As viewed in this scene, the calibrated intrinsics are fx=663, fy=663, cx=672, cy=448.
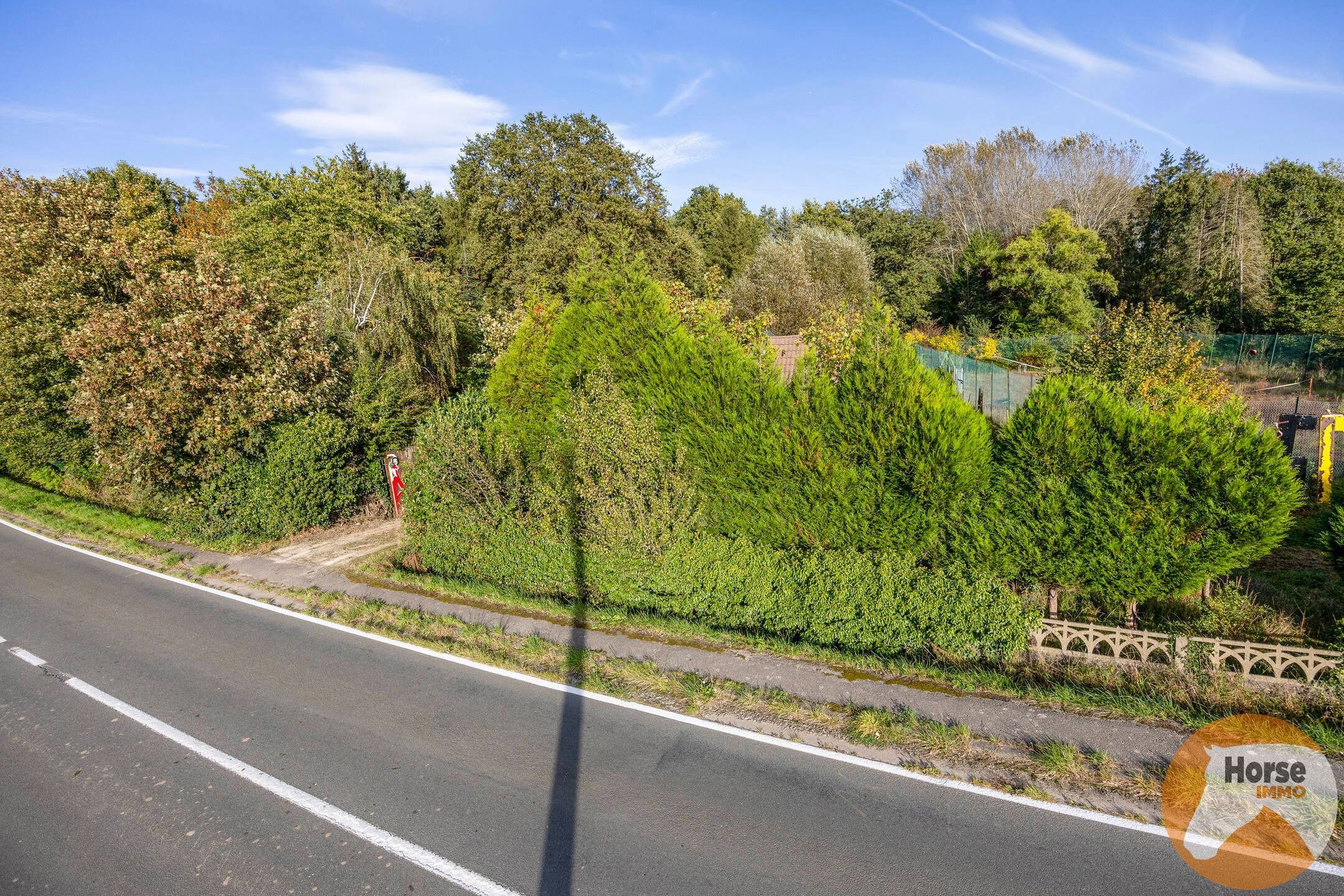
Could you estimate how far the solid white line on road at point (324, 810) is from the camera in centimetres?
485

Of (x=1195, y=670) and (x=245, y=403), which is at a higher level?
(x=245, y=403)

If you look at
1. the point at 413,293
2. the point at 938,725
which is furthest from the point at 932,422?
the point at 413,293

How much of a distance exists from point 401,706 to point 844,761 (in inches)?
190

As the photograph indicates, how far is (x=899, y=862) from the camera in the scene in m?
4.77

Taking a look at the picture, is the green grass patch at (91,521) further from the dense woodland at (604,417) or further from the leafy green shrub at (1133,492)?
the leafy green shrub at (1133,492)

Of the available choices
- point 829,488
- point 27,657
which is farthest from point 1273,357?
point 27,657

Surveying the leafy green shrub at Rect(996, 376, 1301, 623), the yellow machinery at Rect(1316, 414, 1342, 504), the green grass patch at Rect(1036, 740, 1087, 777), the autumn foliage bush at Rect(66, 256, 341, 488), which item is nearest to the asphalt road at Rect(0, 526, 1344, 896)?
the green grass patch at Rect(1036, 740, 1087, 777)

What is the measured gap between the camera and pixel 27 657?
9430 millimetres

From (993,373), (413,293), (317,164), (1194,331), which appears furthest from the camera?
(1194,331)

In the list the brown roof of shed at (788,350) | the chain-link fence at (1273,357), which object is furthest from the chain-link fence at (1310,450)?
the chain-link fence at (1273,357)

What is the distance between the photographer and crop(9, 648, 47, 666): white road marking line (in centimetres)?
920

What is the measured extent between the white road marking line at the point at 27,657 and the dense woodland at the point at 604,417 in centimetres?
512

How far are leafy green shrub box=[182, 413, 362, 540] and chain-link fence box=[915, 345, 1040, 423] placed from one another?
19.7m

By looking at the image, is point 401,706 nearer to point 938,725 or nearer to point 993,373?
point 938,725
